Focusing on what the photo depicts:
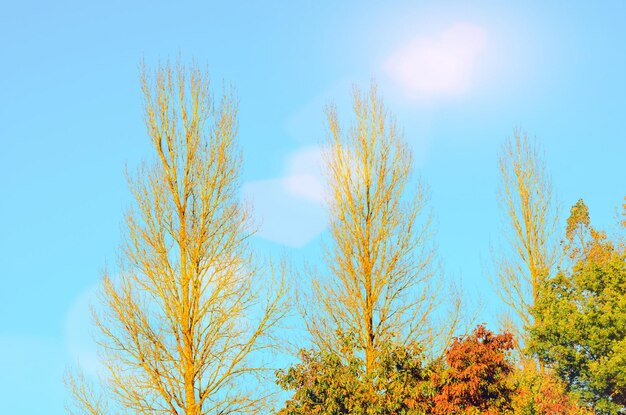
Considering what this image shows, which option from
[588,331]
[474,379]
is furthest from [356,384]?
[588,331]

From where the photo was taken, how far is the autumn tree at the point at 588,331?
21844mm

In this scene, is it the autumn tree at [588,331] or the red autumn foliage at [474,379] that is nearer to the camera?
the red autumn foliage at [474,379]

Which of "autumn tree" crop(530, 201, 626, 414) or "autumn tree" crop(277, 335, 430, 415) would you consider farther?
"autumn tree" crop(530, 201, 626, 414)

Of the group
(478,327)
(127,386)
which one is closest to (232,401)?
(127,386)

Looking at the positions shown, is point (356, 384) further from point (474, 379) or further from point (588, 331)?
point (588, 331)

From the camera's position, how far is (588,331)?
73.5ft

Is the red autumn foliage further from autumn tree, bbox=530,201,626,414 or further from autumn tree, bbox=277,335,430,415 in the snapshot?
autumn tree, bbox=530,201,626,414

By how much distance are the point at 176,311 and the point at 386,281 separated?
5.14m

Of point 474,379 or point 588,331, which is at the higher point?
point 588,331

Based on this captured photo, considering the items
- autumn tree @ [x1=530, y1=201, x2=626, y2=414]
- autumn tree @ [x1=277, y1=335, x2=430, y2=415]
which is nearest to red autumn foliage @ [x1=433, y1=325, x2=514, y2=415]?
autumn tree @ [x1=277, y1=335, x2=430, y2=415]

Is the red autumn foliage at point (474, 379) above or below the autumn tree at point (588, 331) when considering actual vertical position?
below

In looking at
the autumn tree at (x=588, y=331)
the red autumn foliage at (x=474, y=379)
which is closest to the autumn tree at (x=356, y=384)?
the red autumn foliage at (x=474, y=379)

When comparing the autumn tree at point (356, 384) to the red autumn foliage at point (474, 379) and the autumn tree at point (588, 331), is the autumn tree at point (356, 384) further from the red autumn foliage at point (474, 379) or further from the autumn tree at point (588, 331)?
the autumn tree at point (588, 331)

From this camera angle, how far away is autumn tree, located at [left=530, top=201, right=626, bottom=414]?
21.8m
